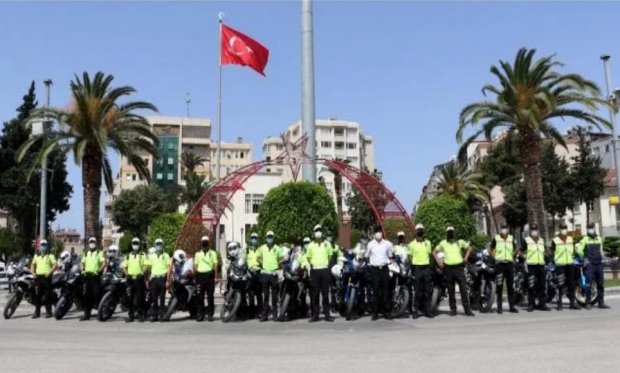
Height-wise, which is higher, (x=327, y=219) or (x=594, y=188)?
(x=594, y=188)

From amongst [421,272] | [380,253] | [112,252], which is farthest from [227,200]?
[421,272]

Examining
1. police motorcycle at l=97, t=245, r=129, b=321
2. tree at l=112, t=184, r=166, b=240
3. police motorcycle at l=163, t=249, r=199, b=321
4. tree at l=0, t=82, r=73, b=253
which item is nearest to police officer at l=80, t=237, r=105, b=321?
police motorcycle at l=97, t=245, r=129, b=321

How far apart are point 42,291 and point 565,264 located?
12492 millimetres

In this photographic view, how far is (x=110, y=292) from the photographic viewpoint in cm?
1403

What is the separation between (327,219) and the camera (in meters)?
21.2

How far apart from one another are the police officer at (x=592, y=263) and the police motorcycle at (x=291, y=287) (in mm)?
6650

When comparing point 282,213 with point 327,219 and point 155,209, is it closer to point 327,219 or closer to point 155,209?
point 327,219

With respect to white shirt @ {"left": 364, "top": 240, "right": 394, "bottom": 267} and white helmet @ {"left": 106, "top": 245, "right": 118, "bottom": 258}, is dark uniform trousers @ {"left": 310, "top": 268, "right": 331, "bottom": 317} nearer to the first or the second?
white shirt @ {"left": 364, "top": 240, "right": 394, "bottom": 267}

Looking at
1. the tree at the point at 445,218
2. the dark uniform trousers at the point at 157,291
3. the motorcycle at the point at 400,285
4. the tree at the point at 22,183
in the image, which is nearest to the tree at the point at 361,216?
the tree at the point at 22,183

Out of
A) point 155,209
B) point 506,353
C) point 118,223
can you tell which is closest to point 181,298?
point 506,353

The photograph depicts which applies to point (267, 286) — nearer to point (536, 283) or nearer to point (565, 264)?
point (536, 283)

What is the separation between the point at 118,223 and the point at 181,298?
59.7 meters

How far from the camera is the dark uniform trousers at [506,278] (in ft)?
44.9

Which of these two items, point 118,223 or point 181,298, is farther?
point 118,223
